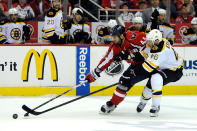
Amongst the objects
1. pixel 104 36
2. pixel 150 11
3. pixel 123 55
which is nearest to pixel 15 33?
pixel 104 36

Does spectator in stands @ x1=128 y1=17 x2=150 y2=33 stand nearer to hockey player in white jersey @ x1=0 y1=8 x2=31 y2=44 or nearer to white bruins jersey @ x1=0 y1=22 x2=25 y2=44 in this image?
hockey player in white jersey @ x1=0 y1=8 x2=31 y2=44

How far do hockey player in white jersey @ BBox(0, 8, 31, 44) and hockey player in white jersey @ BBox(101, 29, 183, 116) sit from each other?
2706mm

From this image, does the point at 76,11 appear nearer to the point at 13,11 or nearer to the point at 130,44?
the point at 13,11

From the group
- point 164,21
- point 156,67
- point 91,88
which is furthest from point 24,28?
point 156,67

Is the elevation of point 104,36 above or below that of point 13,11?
below

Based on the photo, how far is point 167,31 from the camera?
920cm

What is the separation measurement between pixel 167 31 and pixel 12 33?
8.72 feet

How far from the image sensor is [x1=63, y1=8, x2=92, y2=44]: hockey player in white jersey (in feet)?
29.5

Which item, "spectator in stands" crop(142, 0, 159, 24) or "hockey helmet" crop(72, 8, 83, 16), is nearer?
"hockey helmet" crop(72, 8, 83, 16)

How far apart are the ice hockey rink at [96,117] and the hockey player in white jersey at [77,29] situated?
49.4 inches

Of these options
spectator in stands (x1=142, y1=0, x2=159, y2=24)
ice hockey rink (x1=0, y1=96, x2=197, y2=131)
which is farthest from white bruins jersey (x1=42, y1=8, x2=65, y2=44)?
spectator in stands (x1=142, y1=0, x2=159, y2=24)

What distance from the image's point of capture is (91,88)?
8.53 metres

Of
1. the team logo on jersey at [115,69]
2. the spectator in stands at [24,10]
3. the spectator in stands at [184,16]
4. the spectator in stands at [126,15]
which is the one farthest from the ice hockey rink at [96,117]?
the spectator in stands at [184,16]

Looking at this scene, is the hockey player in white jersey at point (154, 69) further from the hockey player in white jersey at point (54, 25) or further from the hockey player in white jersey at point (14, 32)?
the hockey player in white jersey at point (14, 32)
